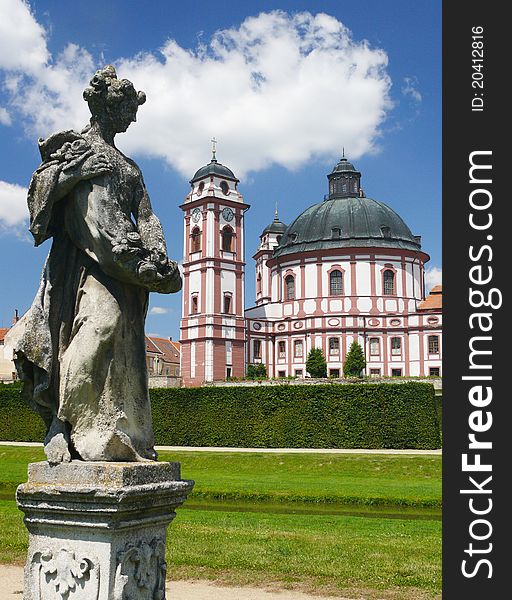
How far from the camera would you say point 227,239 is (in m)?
58.7

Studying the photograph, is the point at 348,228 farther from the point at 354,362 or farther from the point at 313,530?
the point at 313,530

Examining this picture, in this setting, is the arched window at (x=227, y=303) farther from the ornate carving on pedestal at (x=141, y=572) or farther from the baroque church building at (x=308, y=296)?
the ornate carving on pedestal at (x=141, y=572)

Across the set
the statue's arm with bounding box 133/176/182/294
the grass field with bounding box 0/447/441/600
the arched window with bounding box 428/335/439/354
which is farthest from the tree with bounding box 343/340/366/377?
the statue's arm with bounding box 133/176/182/294

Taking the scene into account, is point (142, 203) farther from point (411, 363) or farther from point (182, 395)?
point (411, 363)

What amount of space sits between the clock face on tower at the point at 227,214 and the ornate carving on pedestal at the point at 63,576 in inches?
2193

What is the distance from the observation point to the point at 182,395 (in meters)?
31.6

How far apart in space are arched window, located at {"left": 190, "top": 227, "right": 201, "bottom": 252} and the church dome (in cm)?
735

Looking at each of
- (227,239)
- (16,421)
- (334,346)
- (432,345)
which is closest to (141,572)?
(16,421)

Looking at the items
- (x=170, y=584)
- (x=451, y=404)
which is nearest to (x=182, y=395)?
(x=170, y=584)

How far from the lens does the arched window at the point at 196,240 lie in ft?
192

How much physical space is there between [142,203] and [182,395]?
28221mm

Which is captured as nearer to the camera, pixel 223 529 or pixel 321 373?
pixel 223 529

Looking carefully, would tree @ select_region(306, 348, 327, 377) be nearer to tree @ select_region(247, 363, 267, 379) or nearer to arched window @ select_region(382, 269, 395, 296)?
tree @ select_region(247, 363, 267, 379)

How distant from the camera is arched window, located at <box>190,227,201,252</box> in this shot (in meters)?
58.6
